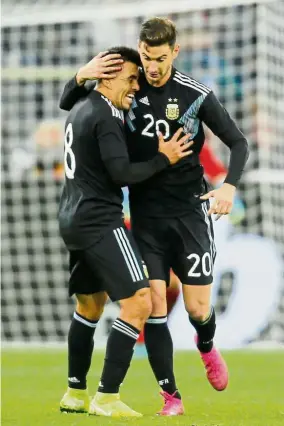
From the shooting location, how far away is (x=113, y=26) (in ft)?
44.4

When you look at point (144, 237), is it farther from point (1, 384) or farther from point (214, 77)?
point (214, 77)

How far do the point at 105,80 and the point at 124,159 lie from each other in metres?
0.46

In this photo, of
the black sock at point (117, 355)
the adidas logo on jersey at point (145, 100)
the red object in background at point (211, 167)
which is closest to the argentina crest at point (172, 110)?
the adidas logo on jersey at point (145, 100)

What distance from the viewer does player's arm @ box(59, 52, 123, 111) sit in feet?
19.1

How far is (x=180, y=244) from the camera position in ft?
20.6

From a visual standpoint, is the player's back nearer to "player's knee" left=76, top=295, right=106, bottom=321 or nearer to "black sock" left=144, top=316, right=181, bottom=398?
"player's knee" left=76, top=295, right=106, bottom=321

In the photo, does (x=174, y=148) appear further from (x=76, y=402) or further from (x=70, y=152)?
(x=76, y=402)

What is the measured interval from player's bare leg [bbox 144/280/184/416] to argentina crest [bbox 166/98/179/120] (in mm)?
860

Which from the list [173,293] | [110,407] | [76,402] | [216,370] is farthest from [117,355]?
[173,293]

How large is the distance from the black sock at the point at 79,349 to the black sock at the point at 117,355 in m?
0.38

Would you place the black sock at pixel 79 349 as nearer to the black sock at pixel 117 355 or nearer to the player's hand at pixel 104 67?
the black sock at pixel 117 355

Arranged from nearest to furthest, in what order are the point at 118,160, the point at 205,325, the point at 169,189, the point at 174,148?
1. the point at 118,160
2. the point at 174,148
3. the point at 169,189
4. the point at 205,325

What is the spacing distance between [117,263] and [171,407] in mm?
828

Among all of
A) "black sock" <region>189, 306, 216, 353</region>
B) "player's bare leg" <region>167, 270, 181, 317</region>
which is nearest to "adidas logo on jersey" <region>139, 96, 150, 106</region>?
"black sock" <region>189, 306, 216, 353</region>
